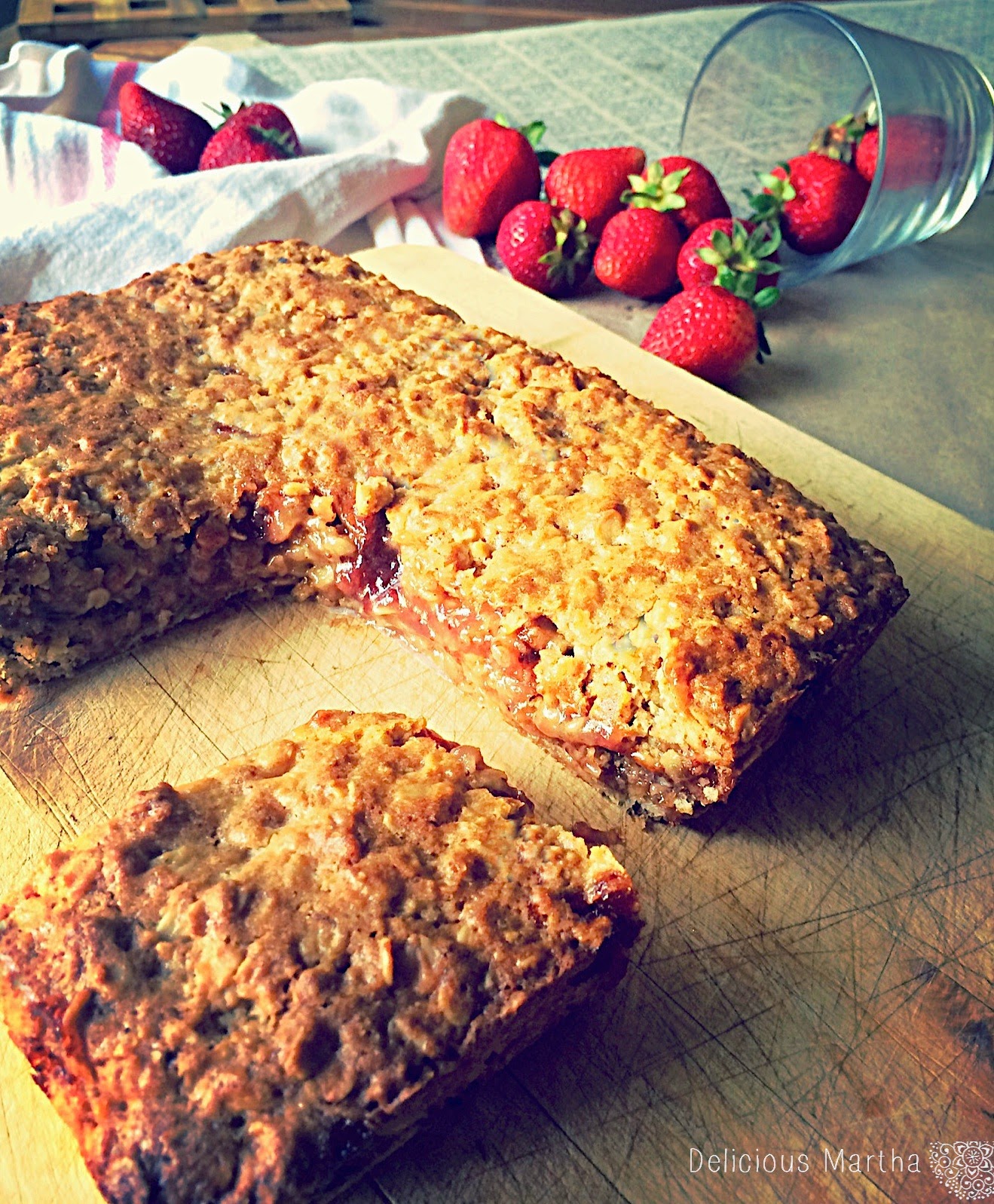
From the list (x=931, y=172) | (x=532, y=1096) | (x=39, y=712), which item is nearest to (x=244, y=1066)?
(x=532, y=1096)

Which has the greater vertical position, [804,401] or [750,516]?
[750,516]

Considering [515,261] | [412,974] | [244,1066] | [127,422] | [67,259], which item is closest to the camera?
[244,1066]

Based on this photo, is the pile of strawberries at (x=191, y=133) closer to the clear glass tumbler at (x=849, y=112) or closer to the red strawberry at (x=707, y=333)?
the red strawberry at (x=707, y=333)

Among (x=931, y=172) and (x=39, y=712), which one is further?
(x=931, y=172)

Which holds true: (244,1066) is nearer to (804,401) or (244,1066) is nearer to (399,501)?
(399,501)

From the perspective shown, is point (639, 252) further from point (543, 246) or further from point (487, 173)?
point (487, 173)

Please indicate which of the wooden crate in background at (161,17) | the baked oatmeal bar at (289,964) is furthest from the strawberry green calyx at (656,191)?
the wooden crate in background at (161,17)

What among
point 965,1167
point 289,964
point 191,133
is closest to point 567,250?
point 191,133
